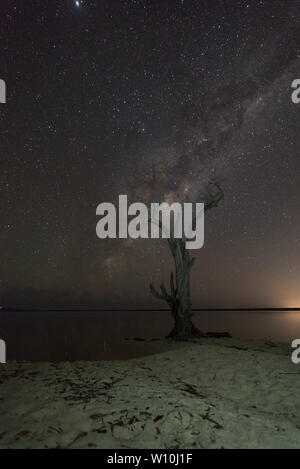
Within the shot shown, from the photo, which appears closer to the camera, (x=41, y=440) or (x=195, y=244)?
(x=41, y=440)

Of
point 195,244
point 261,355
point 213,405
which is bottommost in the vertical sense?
point 261,355

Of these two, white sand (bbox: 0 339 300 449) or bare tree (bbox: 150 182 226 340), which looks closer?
white sand (bbox: 0 339 300 449)

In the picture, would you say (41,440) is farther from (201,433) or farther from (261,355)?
(261,355)

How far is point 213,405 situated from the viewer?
4.02m

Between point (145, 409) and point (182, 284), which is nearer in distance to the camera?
point (145, 409)

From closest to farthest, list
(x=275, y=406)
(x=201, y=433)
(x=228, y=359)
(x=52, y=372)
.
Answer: (x=201, y=433) → (x=275, y=406) → (x=52, y=372) → (x=228, y=359)

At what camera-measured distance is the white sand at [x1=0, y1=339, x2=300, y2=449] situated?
2992mm

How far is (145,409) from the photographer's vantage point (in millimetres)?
3645

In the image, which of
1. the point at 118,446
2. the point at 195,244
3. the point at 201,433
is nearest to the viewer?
the point at 118,446

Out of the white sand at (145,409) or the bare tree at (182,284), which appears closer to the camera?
the white sand at (145,409)

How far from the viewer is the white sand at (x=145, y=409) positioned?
2.99 m
